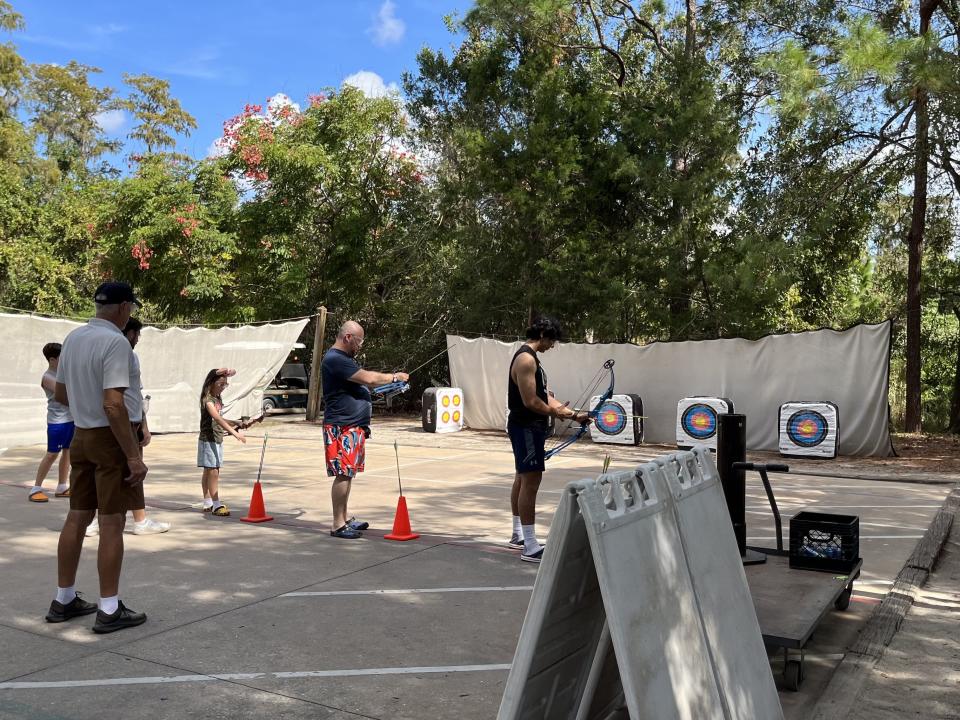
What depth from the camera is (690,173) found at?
1984cm

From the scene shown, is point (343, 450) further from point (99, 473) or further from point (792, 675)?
point (792, 675)

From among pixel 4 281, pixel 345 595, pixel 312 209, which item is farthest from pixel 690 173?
pixel 4 281

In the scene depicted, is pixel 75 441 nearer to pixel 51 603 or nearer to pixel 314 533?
pixel 51 603

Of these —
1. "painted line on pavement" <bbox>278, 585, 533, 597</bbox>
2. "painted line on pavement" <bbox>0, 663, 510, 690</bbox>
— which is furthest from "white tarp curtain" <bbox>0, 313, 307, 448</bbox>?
"painted line on pavement" <bbox>0, 663, 510, 690</bbox>

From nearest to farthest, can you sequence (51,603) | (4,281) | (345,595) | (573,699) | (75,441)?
(573,699) < (75,441) < (51,603) < (345,595) < (4,281)

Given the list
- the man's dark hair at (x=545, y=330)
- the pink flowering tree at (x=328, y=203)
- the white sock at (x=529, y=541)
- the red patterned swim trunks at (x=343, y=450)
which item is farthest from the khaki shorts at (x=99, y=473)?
the pink flowering tree at (x=328, y=203)

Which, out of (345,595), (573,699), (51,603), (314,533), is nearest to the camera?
(573,699)

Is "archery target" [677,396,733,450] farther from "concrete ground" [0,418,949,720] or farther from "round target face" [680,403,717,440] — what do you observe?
"concrete ground" [0,418,949,720]

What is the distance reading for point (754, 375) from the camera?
15.5 meters

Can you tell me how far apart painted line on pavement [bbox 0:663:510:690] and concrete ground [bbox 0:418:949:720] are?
0.01 metres

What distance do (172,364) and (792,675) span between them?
16090mm

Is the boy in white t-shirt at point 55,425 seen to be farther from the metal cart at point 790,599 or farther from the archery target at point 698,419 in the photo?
the archery target at point 698,419

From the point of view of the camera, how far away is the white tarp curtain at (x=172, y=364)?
14719mm

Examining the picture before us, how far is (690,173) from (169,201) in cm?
1362
